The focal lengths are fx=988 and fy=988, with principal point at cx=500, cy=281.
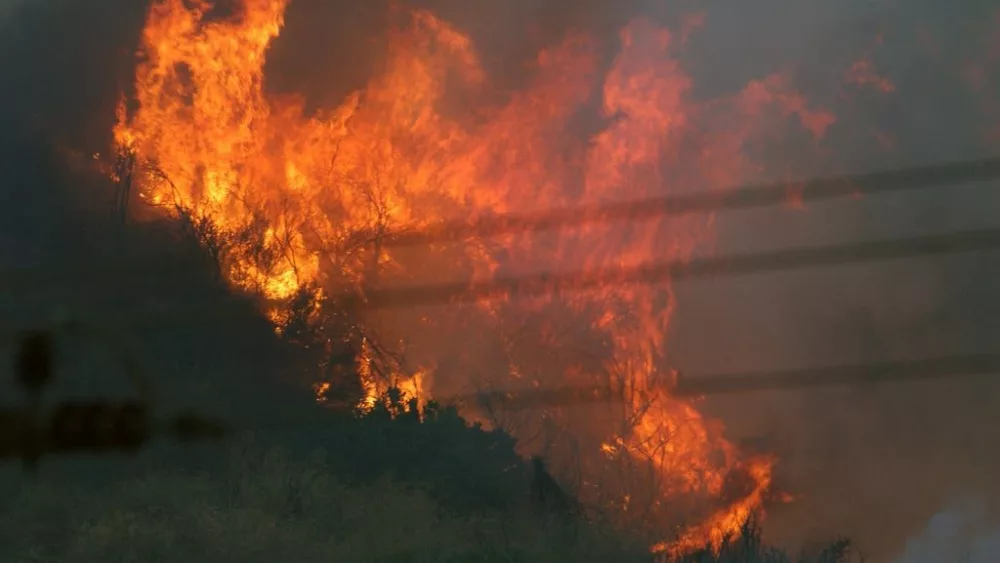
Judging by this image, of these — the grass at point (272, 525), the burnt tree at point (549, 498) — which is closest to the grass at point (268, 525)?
the grass at point (272, 525)

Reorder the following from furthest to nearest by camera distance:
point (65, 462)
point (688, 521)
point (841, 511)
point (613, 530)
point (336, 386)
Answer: point (841, 511) → point (688, 521) → point (336, 386) → point (613, 530) → point (65, 462)

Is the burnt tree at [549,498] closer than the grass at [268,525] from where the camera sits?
No

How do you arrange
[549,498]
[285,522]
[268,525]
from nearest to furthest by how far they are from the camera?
1. [268,525]
2. [285,522]
3. [549,498]

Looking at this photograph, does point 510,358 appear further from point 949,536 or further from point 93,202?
point 949,536

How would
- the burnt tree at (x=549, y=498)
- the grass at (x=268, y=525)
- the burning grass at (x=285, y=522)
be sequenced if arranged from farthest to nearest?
the burnt tree at (x=549, y=498) < the burning grass at (x=285, y=522) < the grass at (x=268, y=525)

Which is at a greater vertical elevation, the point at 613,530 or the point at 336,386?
the point at 336,386

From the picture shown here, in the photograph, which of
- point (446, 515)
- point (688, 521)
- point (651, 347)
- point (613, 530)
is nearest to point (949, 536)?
point (688, 521)

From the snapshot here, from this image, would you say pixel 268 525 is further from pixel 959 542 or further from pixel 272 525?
pixel 959 542

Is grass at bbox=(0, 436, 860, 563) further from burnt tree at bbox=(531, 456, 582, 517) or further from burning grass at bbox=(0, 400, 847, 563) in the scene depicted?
burnt tree at bbox=(531, 456, 582, 517)

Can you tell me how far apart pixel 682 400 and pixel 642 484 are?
10.7ft

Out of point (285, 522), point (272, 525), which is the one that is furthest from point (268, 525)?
point (285, 522)

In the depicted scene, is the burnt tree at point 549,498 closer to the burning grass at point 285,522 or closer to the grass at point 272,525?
the burning grass at point 285,522

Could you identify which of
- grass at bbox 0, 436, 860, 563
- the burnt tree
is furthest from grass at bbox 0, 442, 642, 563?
the burnt tree

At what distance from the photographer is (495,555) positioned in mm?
20656
